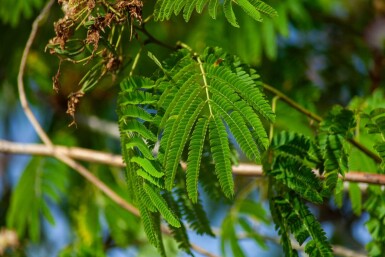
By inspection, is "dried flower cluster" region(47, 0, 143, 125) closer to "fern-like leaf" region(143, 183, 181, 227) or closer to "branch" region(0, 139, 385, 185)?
"fern-like leaf" region(143, 183, 181, 227)

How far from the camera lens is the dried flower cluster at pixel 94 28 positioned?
61.4 inches

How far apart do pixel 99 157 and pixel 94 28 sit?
131 cm

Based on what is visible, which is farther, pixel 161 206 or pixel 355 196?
pixel 355 196

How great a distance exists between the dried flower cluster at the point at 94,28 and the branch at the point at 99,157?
0.36 m

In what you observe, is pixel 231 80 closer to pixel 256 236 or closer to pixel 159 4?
pixel 159 4

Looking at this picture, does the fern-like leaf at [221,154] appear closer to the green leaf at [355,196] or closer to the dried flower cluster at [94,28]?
the dried flower cluster at [94,28]

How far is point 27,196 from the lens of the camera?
3588 mm

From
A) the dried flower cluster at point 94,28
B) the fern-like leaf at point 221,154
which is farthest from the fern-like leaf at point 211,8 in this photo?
the fern-like leaf at point 221,154

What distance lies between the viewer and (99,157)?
2.82m

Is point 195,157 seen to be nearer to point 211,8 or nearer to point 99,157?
point 211,8

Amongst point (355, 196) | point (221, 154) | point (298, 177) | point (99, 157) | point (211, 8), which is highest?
point (211, 8)

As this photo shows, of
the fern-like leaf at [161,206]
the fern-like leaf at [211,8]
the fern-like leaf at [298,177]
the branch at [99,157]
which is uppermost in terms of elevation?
the fern-like leaf at [211,8]

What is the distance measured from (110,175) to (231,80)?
89.4 inches

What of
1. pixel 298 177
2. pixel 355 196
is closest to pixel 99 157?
pixel 355 196
